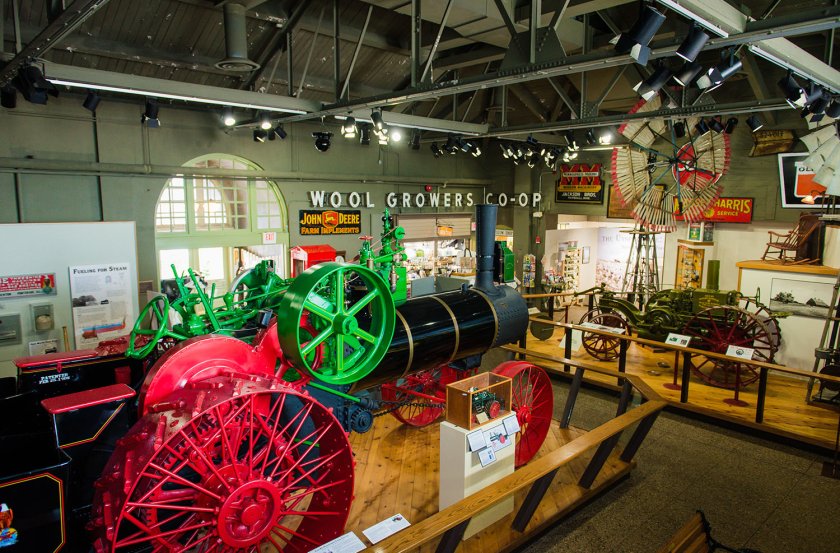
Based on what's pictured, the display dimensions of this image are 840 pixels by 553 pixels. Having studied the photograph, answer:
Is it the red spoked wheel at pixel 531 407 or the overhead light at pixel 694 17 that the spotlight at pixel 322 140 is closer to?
the red spoked wheel at pixel 531 407

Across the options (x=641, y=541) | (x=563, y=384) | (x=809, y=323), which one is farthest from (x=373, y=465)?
(x=809, y=323)

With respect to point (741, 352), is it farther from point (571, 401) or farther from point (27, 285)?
point (27, 285)

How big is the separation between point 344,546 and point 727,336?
635cm

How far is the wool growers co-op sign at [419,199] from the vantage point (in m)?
10.7

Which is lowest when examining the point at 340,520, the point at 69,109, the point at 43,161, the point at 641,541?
the point at 641,541

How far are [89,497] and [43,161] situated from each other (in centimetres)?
578

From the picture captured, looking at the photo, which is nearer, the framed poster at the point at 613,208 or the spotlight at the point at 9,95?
the spotlight at the point at 9,95

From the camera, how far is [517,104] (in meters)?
11.9

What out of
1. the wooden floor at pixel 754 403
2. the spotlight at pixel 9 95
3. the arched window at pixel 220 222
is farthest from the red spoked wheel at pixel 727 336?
the spotlight at pixel 9 95

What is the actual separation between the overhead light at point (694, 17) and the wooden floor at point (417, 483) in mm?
3663

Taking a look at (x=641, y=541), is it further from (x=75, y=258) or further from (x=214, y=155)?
(x=214, y=155)

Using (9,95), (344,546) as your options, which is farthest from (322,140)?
(344,546)

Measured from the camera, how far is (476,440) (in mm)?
4078

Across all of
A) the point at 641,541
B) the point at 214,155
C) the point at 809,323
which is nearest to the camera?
the point at 641,541
